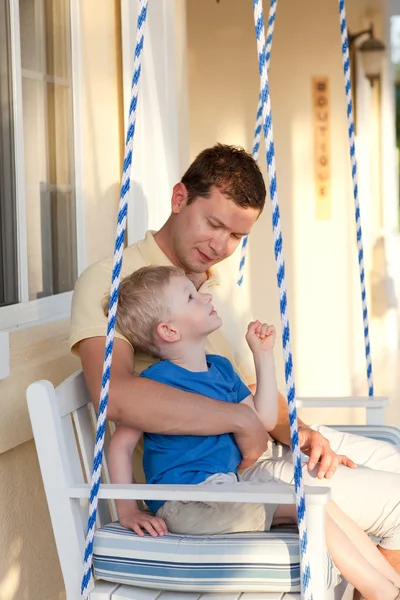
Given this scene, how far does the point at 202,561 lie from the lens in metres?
1.75

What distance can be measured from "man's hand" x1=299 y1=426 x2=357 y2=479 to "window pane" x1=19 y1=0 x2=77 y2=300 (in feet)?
2.80

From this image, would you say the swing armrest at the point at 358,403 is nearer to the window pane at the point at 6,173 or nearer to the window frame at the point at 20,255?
the window frame at the point at 20,255

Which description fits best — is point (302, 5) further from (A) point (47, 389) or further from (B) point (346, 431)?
(A) point (47, 389)

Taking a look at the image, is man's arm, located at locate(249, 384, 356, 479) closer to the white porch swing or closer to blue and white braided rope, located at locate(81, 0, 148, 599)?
the white porch swing

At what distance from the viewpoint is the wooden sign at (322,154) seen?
22.8ft

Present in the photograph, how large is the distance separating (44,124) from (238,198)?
762 millimetres

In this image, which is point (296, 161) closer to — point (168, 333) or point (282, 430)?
point (282, 430)

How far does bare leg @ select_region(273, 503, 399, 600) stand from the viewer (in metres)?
1.82

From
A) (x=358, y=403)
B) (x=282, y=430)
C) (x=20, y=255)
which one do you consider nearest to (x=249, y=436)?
(x=282, y=430)

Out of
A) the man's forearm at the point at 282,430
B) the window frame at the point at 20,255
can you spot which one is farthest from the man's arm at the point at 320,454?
the window frame at the point at 20,255

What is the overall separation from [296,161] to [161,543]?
18.0 feet

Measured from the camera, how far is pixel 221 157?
7.37 feet

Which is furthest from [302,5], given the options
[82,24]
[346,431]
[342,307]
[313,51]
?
[346,431]

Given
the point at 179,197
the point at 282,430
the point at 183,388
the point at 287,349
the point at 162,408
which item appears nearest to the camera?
the point at 287,349
